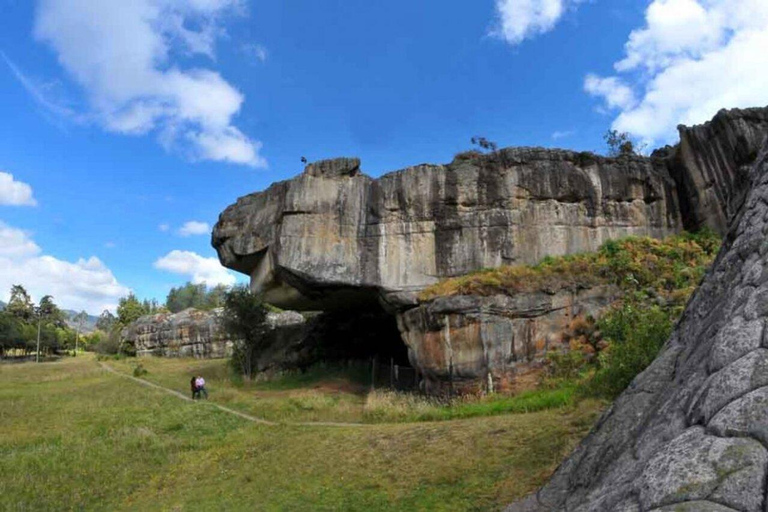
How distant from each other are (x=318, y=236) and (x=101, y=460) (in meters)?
12.7

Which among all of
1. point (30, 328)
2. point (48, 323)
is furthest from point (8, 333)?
point (48, 323)

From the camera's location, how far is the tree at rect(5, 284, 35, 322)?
255 ft

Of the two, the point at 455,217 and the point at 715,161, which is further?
the point at 455,217

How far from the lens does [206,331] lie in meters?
50.9

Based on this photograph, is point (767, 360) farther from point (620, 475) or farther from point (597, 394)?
point (597, 394)

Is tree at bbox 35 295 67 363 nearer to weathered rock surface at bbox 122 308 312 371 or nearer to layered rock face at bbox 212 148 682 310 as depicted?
weathered rock surface at bbox 122 308 312 371

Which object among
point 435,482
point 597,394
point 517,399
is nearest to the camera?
point 435,482

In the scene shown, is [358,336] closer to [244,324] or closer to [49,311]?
[244,324]

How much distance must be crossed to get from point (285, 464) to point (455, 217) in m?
14.1

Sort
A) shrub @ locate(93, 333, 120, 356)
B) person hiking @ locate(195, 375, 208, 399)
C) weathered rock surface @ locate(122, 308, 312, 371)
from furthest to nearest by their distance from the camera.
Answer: shrub @ locate(93, 333, 120, 356)
weathered rock surface @ locate(122, 308, 312, 371)
person hiking @ locate(195, 375, 208, 399)

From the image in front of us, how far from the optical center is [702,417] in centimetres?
404

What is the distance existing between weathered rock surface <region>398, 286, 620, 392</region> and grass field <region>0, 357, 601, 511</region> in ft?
14.8

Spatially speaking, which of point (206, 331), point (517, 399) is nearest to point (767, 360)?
point (517, 399)

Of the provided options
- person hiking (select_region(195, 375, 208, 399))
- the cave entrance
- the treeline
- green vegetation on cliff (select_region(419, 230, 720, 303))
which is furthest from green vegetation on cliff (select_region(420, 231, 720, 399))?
the treeline
